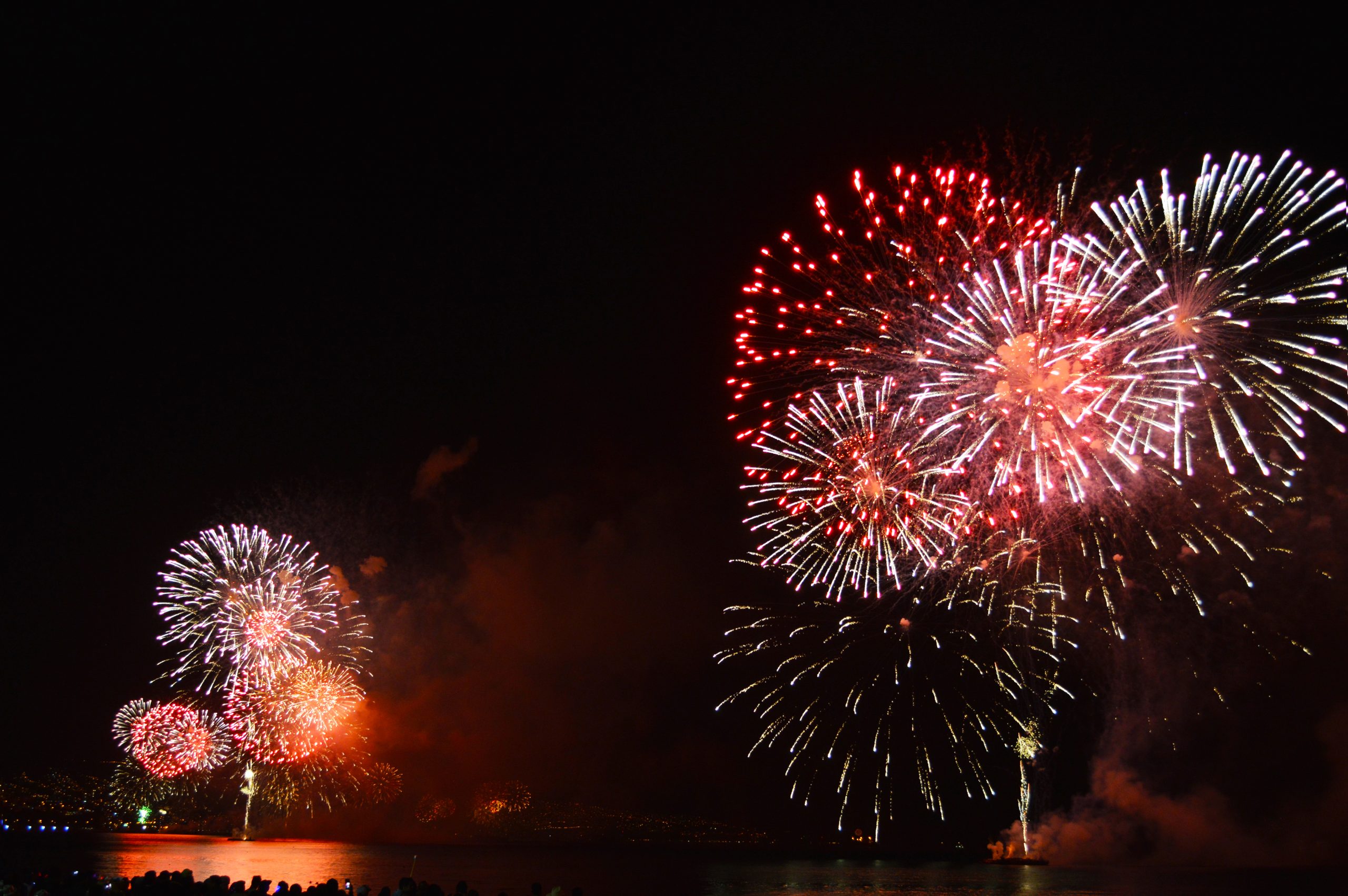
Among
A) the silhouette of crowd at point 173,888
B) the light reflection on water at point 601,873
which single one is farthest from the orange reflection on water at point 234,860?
the silhouette of crowd at point 173,888

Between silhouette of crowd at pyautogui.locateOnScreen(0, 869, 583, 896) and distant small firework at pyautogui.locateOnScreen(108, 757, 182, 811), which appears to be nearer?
silhouette of crowd at pyautogui.locateOnScreen(0, 869, 583, 896)

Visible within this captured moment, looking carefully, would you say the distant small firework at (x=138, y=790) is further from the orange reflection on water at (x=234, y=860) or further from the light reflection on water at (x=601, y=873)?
the orange reflection on water at (x=234, y=860)

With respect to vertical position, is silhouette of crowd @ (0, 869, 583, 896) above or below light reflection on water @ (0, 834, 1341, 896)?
above

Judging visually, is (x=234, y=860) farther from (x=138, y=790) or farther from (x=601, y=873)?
(x=138, y=790)

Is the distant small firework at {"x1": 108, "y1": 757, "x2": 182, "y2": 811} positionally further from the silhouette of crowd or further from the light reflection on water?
the silhouette of crowd

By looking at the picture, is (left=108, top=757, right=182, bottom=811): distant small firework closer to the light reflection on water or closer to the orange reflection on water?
the light reflection on water

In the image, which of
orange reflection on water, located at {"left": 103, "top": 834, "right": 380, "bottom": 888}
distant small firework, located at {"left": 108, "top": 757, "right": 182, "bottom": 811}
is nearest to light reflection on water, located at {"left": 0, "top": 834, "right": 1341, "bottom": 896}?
orange reflection on water, located at {"left": 103, "top": 834, "right": 380, "bottom": 888}

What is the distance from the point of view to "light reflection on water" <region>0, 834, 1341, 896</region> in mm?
45312

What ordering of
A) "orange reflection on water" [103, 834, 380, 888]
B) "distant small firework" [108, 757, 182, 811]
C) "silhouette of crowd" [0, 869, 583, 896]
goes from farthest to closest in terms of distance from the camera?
"distant small firework" [108, 757, 182, 811], "orange reflection on water" [103, 834, 380, 888], "silhouette of crowd" [0, 869, 583, 896]

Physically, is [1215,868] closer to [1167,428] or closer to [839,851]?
[1167,428]

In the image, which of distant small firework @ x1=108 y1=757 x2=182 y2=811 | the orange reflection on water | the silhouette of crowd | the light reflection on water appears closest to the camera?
the silhouette of crowd

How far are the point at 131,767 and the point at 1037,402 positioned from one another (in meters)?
142

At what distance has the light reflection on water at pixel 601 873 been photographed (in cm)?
4531

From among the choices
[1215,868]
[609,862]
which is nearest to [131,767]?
[609,862]
